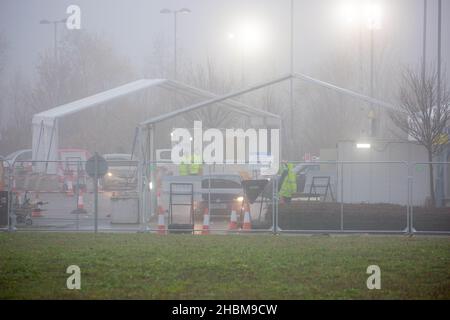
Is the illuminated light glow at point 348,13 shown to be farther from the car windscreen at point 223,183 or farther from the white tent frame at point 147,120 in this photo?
the car windscreen at point 223,183

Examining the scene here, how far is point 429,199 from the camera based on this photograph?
23781mm

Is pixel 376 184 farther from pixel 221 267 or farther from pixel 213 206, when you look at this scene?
pixel 221 267

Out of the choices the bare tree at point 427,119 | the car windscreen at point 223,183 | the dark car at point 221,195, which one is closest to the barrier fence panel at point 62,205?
the dark car at point 221,195

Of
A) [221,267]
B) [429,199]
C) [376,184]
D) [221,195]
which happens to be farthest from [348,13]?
[221,267]

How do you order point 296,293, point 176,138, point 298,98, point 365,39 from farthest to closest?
1. point 298,98
2. point 365,39
3. point 176,138
4. point 296,293

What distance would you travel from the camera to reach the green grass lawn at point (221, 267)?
9.84m

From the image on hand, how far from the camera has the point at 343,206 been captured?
61.6 feet

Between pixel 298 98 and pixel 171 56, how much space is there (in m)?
8.68

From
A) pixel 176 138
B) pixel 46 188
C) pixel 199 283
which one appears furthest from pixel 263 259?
pixel 176 138

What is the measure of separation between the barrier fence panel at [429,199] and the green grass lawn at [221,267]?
180cm

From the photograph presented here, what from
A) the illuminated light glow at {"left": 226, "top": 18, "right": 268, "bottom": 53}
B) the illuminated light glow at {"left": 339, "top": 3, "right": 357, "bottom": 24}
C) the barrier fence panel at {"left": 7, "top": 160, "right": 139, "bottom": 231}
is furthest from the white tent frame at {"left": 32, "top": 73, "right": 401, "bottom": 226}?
the illuminated light glow at {"left": 226, "top": 18, "right": 268, "bottom": 53}

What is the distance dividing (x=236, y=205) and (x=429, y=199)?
7.04m
